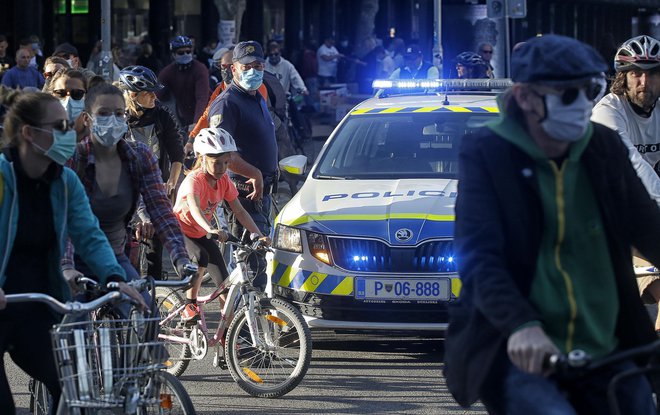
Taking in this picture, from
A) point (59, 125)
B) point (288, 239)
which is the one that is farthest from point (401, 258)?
point (59, 125)

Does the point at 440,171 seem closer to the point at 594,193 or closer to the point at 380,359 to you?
the point at 380,359

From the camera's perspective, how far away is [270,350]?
7449 mm

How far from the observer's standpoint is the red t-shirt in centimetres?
790

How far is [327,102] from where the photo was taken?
98.9 ft

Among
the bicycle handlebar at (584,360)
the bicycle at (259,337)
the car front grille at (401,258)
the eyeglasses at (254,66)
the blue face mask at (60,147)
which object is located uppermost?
the eyeglasses at (254,66)

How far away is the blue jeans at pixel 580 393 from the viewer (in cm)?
347

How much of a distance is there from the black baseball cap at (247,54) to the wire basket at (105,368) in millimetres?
5635

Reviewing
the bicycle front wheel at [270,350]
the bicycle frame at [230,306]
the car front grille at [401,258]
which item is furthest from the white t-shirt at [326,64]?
the bicycle front wheel at [270,350]

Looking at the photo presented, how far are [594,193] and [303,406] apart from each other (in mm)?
3866

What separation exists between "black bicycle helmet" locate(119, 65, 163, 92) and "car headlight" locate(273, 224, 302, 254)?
4.14 feet

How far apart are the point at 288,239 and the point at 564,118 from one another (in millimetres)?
4862

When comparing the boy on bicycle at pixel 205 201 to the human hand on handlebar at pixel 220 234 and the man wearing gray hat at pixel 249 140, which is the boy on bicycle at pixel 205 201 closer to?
the human hand on handlebar at pixel 220 234

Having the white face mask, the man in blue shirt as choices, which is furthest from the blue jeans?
the man in blue shirt

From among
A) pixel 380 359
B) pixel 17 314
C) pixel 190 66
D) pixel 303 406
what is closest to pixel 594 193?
pixel 17 314
